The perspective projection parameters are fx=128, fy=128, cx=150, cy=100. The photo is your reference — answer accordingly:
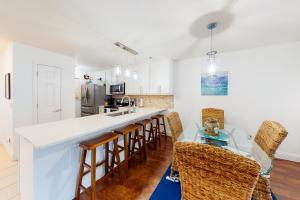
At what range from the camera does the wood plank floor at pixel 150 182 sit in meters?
1.70

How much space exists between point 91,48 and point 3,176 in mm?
2700

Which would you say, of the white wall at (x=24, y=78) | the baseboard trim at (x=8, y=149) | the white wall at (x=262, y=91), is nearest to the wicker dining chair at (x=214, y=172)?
the white wall at (x=262, y=91)

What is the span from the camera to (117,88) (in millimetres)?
4680

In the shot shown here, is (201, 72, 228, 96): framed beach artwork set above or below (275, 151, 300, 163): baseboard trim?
above

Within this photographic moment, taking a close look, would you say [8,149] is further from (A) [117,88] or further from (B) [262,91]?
(B) [262,91]

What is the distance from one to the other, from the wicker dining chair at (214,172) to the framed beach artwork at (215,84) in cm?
275

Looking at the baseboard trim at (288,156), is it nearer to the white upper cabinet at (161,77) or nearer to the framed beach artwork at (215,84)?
the framed beach artwork at (215,84)

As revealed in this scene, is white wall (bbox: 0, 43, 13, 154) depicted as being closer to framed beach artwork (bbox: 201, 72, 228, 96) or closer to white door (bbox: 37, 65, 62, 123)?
white door (bbox: 37, 65, 62, 123)

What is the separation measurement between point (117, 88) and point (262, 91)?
4.10 metres

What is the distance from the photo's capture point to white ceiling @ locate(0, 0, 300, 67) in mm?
1501

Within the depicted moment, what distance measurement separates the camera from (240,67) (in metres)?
3.00

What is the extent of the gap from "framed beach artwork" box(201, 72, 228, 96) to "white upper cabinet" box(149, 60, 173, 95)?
0.88 meters

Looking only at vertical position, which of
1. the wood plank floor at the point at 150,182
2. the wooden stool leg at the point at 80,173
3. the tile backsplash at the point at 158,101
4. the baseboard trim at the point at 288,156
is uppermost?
the tile backsplash at the point at 158,101

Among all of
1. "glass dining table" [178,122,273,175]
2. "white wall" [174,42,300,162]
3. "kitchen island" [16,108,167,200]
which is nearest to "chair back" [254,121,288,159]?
"glass dining table" [178,122,273,175]
